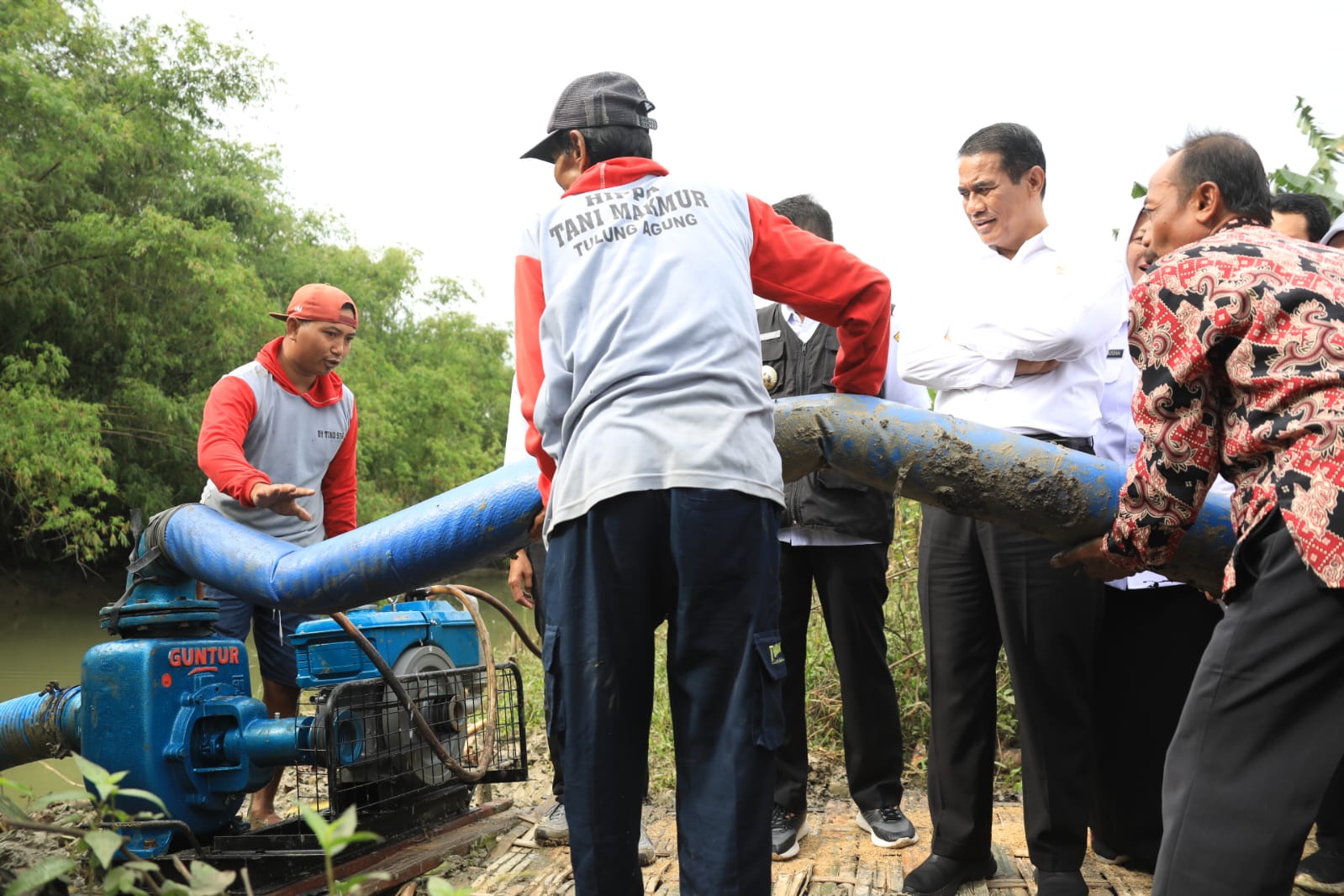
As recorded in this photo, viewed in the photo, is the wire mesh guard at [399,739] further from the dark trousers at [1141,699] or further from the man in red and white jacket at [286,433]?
the dark trousers at [1141,699]

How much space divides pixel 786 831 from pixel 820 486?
1.13 metres

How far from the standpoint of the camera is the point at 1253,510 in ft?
6.28

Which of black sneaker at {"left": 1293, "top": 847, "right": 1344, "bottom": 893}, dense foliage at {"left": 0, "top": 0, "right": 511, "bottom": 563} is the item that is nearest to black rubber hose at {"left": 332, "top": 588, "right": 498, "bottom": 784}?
black sneaker at {"left": 1293, "top": 847, "right": 1344, "bottom": 893}

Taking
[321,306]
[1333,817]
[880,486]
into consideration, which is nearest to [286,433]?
[321,306]

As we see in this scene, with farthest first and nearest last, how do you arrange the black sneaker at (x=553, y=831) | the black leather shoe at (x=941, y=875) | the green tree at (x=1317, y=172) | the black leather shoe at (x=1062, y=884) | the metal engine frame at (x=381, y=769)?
the green tree at (x=1317, y=172)
the black sneaker at (x=553, y=831)
the metal engine frame at (x=381, y=769)
the black leather shoe at (x=941, y=875)
the black leather shoe at (x=1062, y=884)

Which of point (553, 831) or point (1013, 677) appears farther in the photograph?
point (553, 831)

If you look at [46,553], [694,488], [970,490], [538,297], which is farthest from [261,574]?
A: [46,553]

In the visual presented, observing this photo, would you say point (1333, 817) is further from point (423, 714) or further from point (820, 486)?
point (423, 714)

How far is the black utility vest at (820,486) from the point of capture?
3660mm

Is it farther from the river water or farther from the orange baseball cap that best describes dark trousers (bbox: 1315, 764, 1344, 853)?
the river water

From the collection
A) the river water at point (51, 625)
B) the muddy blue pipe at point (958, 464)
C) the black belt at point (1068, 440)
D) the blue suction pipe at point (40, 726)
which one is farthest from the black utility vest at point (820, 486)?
the river water at point (51, 625)

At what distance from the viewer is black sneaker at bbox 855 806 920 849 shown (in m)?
3.58

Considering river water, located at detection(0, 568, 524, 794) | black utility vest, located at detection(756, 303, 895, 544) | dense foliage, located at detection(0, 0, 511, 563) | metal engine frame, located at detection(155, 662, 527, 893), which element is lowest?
river water, located at detection(0, 568, 524, 794)

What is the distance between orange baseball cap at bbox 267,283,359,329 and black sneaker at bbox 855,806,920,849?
2500 millimetres
